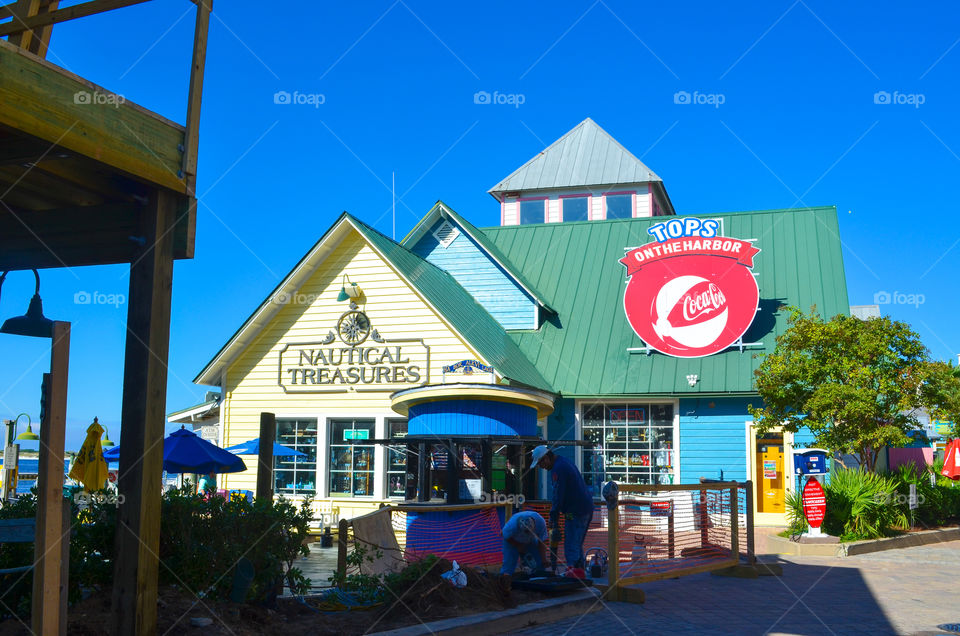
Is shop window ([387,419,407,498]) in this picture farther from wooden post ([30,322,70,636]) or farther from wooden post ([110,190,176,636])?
wooden post ([30,322,70,636])

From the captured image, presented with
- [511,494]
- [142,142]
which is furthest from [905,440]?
[142,142]

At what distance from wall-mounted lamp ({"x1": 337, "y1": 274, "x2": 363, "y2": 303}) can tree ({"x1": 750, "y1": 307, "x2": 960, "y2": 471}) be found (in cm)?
952

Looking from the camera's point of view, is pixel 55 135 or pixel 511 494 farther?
pixel 511 494

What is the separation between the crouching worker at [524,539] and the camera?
10336 mm

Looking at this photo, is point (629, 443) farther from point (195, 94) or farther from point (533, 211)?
point (195, 94)

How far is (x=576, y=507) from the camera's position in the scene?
36.5ft

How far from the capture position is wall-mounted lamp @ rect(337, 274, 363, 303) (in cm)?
2131

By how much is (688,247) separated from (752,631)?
1467 cm

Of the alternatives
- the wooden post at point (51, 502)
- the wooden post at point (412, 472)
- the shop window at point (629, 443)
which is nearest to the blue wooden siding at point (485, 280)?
the shop window at point (629, 443)

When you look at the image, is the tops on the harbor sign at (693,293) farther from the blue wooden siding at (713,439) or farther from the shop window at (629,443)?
the shop window at (629,443)

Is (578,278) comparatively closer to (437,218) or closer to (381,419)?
(437,218)

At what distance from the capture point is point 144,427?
6508 mm

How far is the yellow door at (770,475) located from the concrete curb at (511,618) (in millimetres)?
12259

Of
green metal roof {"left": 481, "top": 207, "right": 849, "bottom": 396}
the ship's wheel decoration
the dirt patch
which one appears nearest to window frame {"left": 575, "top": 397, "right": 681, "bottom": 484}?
green metal roof {"left": 481, "top": 207, "right": 849, "bottom": 396}
